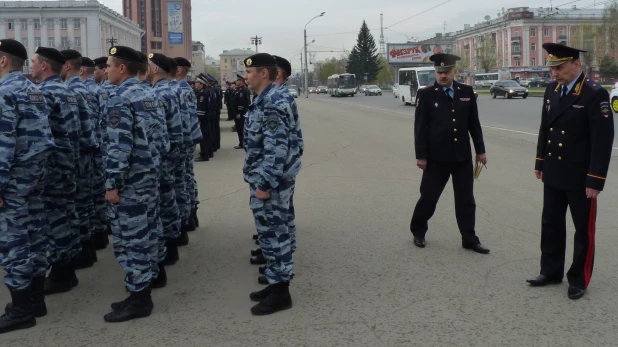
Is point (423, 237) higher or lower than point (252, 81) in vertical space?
lower

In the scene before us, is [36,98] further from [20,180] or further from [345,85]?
[345,85]

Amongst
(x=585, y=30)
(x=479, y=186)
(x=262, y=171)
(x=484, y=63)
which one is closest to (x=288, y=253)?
(x=262, y=171)

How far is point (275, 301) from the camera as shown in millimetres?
4805

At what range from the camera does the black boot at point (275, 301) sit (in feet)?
15.6

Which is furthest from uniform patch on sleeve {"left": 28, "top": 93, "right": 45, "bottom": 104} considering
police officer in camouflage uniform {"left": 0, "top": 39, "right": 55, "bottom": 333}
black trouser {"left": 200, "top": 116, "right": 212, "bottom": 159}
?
black trouser {"left": 200, "top": 116, "right": 212, "bottom": 159}

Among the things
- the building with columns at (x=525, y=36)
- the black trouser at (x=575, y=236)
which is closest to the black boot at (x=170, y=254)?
the black trouser at (x=575, y=236)

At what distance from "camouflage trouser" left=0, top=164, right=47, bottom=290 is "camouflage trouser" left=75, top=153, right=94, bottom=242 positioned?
1265 millimetres

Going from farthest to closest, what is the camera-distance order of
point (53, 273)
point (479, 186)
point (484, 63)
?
point (484, 63) → point (479, 186) → point (53, 273)

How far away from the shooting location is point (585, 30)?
287 feet

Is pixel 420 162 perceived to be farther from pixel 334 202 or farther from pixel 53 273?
pixel 53 273

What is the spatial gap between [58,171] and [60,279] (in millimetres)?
941

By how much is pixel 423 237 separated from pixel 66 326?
3.61 m

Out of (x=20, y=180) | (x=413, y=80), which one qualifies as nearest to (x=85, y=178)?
(x=20, y=180)

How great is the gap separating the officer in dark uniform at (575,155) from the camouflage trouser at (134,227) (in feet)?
10.4
